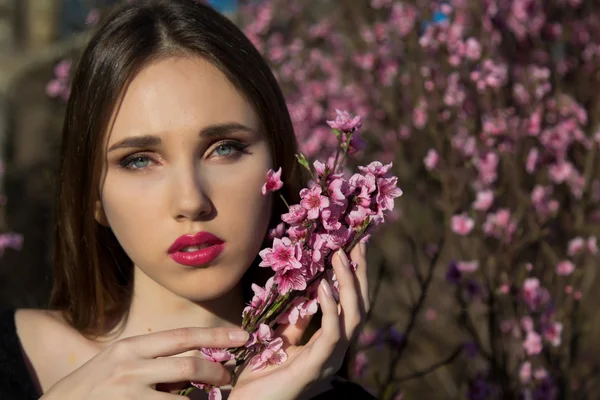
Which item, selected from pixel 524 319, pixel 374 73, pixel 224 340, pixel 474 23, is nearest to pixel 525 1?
pixel 474 23

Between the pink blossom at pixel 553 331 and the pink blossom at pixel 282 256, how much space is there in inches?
69.4

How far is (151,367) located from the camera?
1471mm

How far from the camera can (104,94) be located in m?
1.80

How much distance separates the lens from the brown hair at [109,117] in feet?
5.92

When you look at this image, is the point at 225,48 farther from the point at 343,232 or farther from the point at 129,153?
the point at 343,232

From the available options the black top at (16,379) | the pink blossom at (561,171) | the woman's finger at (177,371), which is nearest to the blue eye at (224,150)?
the woman's finger at (177,371)

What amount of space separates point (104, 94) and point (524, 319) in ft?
6.12

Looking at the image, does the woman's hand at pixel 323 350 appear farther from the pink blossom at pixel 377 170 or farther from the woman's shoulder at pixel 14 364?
the woman's shoulder at pixel 14 364

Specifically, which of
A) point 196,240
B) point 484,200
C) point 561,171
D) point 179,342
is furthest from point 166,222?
point 561,171

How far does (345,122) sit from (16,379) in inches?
43.1

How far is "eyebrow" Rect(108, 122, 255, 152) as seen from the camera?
5.51ft

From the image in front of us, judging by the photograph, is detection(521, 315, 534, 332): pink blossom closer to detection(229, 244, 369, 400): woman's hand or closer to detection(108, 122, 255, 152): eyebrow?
detection(229, 244, 369, 400): woman's hand

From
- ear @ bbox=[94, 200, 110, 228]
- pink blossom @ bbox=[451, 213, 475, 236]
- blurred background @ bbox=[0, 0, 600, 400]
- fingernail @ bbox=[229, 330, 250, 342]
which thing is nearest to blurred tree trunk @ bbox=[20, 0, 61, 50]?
blurred background @ bbox=[0, 0, 600, 400]

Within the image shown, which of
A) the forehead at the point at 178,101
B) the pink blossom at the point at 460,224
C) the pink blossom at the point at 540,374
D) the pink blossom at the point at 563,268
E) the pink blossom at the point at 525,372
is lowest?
the pink blossom at the point at 540,374
